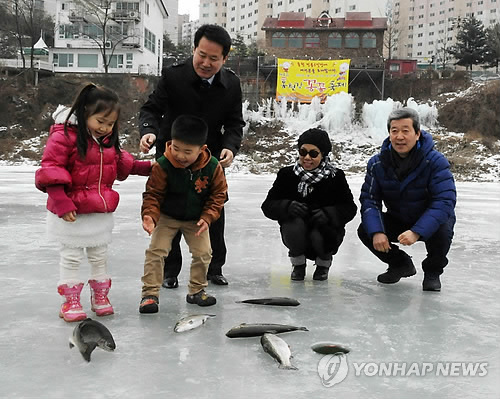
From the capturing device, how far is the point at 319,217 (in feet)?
10.8

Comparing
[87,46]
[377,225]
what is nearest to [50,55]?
[87,46]

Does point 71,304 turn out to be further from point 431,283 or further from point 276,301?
point 431,283

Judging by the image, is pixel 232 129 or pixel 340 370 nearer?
pixel 340 370

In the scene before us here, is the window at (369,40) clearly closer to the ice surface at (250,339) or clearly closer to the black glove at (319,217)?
the ice surface at (250,339)

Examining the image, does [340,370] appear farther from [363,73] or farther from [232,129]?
[363,73]

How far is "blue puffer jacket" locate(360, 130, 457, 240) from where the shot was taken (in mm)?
3086

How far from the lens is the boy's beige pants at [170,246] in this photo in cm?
271

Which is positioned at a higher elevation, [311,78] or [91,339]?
[311,78]

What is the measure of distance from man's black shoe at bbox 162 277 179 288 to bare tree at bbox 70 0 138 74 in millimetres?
32318

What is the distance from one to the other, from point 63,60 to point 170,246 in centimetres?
3465

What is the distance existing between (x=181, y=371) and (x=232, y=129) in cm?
180

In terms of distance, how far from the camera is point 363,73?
102 feet

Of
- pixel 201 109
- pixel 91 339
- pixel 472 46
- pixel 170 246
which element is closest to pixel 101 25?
pixel 472 46

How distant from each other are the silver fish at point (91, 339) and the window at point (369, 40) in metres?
39.0
